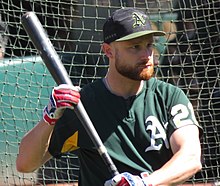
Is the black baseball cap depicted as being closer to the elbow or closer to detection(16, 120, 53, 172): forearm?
detection(16, 120, 53, 172): forearm

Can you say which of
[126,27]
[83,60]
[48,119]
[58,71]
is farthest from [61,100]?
[83,60]

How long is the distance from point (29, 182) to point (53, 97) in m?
2.13

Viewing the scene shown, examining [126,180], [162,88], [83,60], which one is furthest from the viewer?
[83,60]

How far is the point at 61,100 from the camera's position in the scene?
11.5 feet

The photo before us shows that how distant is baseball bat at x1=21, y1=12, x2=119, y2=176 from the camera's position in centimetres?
360

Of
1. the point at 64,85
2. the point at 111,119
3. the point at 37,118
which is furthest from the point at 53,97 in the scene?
the point at 37,118

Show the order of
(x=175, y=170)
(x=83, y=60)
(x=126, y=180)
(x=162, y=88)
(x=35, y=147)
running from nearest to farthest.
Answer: (x=126, y=180) < (x=175, y=170) < (x=35, y=147) < (x=162, y=88) < (x=83, y=60)

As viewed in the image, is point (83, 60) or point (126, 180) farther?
point (83, 60)

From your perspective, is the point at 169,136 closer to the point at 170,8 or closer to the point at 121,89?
the point at 121,89

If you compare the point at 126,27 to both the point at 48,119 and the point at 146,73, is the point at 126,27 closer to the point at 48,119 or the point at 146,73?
the point at 146,73

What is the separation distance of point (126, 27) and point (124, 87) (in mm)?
297

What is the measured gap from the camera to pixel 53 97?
354 cm

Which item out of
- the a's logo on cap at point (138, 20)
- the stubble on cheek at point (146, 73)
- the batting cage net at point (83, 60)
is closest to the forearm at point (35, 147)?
the stubble on cheek at point (146, 73)

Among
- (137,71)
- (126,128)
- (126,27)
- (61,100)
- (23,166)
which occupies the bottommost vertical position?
(23,166)
